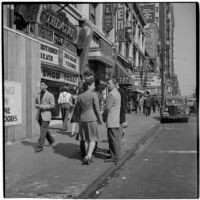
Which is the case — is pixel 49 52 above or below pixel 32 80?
above

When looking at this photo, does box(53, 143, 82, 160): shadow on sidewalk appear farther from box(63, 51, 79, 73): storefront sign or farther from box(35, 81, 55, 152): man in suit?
box(63, 51, 79, 73): storefront sign

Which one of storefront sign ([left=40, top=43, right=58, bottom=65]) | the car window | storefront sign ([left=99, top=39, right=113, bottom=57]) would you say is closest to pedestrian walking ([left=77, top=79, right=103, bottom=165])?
storefront sign ([left=40, top=43, right=58, bottom=65])

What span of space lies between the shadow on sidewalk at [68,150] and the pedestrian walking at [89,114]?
711mm

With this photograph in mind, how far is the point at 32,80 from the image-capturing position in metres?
8.48

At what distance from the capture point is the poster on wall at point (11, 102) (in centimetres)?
423

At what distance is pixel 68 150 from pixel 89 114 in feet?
5.89

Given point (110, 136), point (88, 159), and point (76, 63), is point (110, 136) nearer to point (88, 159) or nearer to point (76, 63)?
point (88, 159)

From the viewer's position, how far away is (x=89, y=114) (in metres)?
6.11

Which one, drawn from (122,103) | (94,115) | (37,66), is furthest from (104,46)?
(94,115)

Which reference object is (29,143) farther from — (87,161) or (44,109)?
(87,161)

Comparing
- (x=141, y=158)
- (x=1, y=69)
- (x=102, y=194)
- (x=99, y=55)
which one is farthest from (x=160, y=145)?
(x=1, y=69)

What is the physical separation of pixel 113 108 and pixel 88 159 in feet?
3.46

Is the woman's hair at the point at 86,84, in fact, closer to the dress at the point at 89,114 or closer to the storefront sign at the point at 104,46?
the dress at the point at 89,114

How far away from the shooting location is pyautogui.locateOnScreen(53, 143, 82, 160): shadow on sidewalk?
6991 mm
